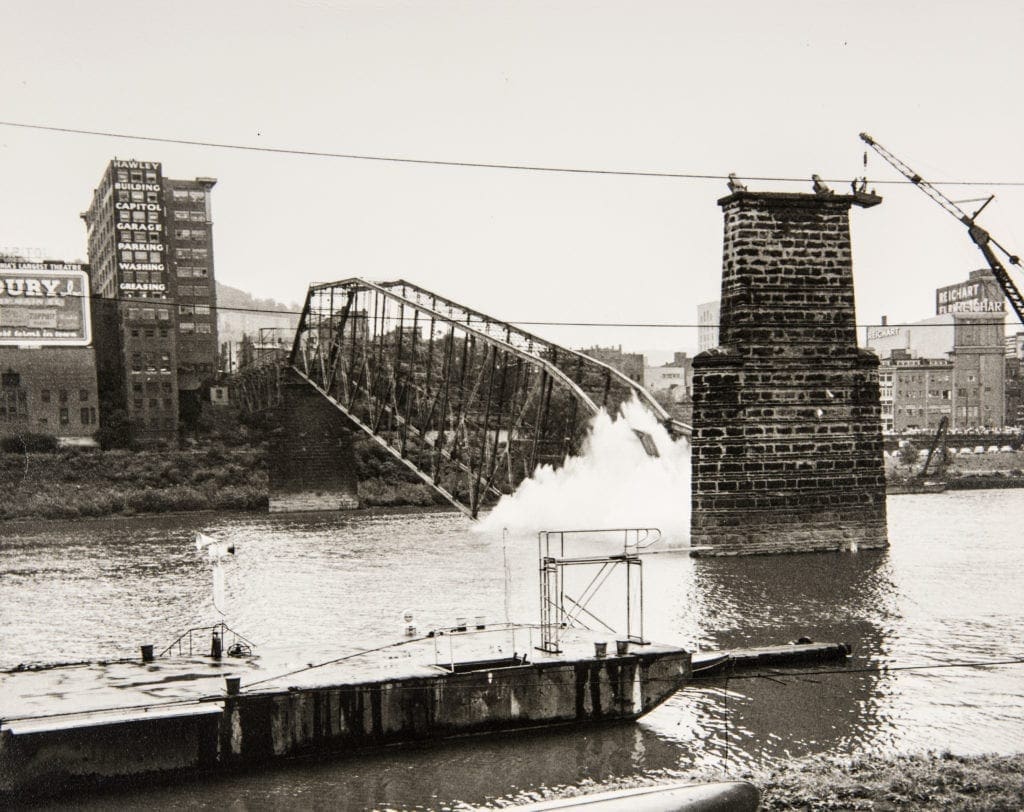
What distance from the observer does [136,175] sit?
382ft

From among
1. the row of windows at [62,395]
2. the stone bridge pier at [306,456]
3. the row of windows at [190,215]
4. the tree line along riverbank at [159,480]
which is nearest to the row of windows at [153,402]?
the row of windows at [62,395]

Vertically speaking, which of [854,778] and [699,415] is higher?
[699,415]

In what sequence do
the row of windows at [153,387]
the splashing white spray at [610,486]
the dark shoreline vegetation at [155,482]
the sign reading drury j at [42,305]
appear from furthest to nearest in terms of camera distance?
the row of windows at [153,387]
the sign reading drury j at [42,305]
the dark shoreline vegetation at [155,482]
the splashing white spray at [610,486]

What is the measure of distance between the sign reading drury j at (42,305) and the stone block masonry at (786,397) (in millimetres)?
78462

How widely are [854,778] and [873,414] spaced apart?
23.6 metres

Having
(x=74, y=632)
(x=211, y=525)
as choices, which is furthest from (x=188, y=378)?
(x=74, y=632)

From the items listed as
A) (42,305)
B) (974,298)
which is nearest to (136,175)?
(42,305)

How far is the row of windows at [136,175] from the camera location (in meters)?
116

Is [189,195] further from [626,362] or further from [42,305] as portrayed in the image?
[626,362]

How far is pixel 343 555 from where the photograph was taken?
50.2 m

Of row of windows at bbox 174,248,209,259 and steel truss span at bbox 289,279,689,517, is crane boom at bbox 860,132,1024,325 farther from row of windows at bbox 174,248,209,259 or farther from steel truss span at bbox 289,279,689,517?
row of windows at bbox 174,248,209,259

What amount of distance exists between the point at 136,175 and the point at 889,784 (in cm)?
11383

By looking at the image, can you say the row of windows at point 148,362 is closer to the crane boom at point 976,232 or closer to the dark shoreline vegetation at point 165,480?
the dark shoreline vegetation at point 165,480

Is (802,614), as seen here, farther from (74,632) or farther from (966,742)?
(74,632)
